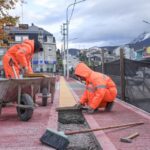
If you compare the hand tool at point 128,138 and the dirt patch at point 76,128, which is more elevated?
the hand tool at point 128,138

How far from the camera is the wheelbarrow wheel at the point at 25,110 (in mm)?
11602

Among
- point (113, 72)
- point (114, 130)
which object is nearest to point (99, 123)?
point (114, 130)

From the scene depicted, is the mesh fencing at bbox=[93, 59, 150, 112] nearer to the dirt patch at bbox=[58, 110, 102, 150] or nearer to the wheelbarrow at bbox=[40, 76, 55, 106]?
the dirt patch at bbox=[58, 110, 102, 150]

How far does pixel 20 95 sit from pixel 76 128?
1443 millimetres

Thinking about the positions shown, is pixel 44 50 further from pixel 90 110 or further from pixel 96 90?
pixel 90 110

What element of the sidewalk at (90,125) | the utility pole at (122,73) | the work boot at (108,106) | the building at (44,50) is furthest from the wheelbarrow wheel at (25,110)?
the building at (44,50)

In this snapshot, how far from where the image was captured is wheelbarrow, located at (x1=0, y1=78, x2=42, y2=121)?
11320 millimetres

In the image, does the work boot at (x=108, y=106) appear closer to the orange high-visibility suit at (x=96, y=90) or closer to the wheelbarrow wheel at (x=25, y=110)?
the orange high-visibility suit at (x=96, y=90)

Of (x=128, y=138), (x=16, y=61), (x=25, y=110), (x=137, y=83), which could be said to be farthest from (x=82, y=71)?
(x=128, y=138)

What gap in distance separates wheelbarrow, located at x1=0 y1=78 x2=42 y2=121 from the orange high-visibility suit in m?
1.76

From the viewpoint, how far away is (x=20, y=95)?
466 inches

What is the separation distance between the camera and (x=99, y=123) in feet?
36.6

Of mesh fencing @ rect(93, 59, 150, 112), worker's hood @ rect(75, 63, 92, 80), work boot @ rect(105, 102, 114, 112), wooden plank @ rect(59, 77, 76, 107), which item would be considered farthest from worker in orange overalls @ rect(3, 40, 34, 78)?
mesh fencing @ rect(93, 59, 150, 112)

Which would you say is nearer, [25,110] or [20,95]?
[25,110]
